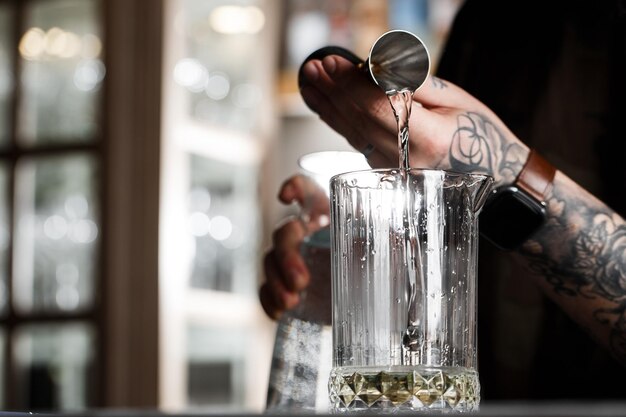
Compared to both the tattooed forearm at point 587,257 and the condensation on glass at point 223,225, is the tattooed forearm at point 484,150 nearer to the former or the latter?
the tattooed forearm at point 587,257

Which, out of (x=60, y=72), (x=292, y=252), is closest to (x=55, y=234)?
(x=60, y=72)

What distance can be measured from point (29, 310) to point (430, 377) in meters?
2.83

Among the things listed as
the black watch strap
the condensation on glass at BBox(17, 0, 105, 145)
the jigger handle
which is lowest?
the black watch strap

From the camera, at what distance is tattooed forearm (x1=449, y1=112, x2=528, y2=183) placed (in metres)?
0.63

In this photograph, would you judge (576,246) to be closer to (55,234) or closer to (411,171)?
(411,171)

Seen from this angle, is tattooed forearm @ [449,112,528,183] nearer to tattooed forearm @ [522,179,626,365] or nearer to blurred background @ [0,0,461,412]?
tattooed forearm @ [522,179,626,365]

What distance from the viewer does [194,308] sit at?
9.82 feet

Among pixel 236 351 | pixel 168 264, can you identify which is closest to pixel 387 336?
pixel 168 264

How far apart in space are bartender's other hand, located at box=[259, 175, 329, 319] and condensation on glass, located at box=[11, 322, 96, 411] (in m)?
2.35

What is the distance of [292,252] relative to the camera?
772mm

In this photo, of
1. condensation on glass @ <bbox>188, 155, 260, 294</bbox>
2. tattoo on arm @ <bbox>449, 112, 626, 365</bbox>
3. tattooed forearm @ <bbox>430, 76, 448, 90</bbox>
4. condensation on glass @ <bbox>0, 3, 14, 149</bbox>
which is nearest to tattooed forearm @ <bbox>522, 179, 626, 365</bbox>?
Result: tattoo on arm @ <bbox>449, 112, 626, 365</bbox>

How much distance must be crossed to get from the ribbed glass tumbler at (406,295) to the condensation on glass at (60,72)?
8.59 ft

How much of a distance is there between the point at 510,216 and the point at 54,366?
9.04 feet

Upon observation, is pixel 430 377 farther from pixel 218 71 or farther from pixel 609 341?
pixel 218 71
